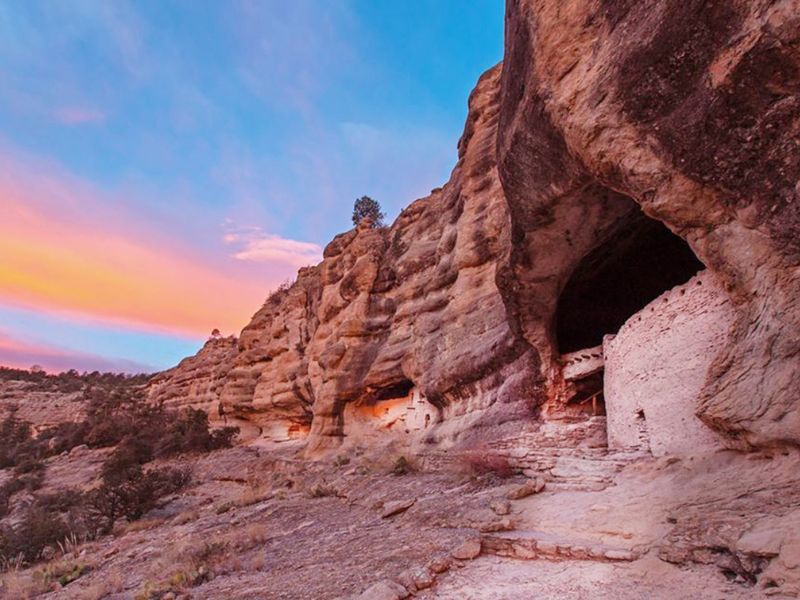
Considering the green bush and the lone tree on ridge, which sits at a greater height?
the lone tree on ridge

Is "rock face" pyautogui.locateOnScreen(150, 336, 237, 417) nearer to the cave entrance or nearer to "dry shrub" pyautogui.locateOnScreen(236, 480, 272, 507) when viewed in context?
"dry shrub" pyautogui.locateOnScreen(236, 480, 272, 507)

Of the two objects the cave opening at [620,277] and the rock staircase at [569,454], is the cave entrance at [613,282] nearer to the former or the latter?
the cave opening at [620,277]

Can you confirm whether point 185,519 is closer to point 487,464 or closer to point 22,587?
point 22,587

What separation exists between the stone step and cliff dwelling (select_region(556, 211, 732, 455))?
6.95ft

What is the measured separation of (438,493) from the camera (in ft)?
26.1

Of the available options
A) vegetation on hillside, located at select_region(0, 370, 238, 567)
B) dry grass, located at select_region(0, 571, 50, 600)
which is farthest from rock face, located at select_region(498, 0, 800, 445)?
vegetation on hillside, located at select_region(0, 370, 238, 567)

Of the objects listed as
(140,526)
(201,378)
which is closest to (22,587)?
(140,526)

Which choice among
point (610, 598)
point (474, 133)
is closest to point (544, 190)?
point (610, 598)

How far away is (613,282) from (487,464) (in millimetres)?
5319

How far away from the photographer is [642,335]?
7.64 metres

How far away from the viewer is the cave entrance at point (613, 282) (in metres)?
9.35

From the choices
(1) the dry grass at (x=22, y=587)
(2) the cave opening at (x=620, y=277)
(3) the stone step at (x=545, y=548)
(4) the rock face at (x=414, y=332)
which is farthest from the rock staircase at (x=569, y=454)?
(1) the dry grass at (x=22, y=587)

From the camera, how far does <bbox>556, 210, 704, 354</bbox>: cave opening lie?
30.5 feet

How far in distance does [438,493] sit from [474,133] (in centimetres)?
1057
